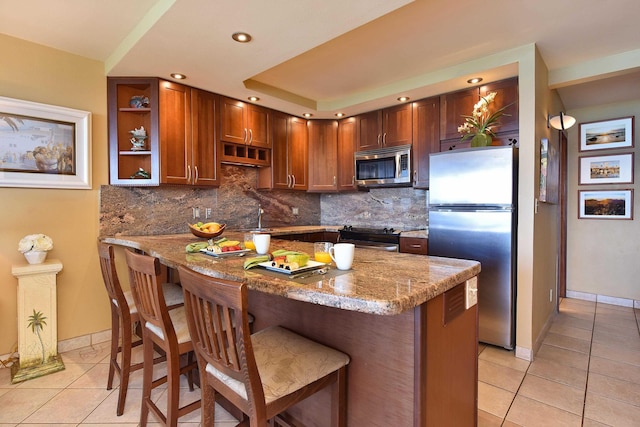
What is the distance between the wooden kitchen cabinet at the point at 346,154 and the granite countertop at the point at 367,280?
258 cm

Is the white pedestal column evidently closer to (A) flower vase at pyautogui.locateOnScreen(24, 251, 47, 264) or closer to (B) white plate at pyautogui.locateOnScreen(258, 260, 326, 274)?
(A) flower vase at pyautogui.locateOnScreen(24, 251, 47, 264)

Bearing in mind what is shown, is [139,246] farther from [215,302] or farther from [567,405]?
[567,405]

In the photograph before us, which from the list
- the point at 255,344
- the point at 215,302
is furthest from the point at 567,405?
the point at 215,302

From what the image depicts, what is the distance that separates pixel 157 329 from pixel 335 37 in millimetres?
2088

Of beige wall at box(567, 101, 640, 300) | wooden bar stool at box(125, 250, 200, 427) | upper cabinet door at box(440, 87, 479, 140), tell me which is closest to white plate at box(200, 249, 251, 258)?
wooden bar stool at box(125, 250, 200, 427)

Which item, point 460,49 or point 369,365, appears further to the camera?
point 460,49

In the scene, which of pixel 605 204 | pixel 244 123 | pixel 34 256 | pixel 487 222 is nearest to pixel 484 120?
pixel 487 222

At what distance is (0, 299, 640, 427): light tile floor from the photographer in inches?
71.8

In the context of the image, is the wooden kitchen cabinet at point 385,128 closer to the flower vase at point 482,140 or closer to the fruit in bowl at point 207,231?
the flower vase at point 482,140

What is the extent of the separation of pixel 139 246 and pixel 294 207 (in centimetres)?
255

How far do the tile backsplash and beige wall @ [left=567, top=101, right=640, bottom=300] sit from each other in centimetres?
206

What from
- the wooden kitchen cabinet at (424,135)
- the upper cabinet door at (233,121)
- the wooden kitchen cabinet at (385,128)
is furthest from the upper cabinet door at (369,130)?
the upper cabinet door at (233,121)

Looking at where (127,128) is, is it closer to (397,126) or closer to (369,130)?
(369,130)

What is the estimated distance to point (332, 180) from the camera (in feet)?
14.1
